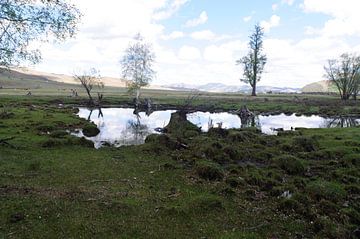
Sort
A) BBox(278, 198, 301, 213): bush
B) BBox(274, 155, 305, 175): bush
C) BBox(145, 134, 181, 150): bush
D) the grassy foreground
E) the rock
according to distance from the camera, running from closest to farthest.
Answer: the rock < the grassy foreground < BBox(278, 198, 301, 213): bush < BBox(274, 155, 305, 175): bush < BBox(145, 134, 181, 150): bush

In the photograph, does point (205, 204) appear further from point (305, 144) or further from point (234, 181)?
point (305, 144)

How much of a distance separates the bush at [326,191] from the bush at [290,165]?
3.66 meters

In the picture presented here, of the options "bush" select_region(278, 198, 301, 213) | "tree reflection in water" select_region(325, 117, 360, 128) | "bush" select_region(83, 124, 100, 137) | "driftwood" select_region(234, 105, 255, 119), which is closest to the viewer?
"bush" select_region(278, 198, 301, 213)

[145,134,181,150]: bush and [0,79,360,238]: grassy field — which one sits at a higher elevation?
[145,134,181,150]: bush

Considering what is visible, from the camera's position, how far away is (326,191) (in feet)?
59.1

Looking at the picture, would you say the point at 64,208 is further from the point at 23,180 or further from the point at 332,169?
the point at 332,169

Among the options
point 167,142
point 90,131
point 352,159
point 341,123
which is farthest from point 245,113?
point 352,159

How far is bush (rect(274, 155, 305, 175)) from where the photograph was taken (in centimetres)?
2300

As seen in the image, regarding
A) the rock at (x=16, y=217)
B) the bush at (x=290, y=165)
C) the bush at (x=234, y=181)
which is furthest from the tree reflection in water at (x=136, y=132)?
the rock at (x=16, y=217)

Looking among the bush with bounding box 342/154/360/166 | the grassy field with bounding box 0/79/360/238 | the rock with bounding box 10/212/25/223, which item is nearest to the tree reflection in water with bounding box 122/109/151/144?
the grassy field with bounding box 0/79/360/238

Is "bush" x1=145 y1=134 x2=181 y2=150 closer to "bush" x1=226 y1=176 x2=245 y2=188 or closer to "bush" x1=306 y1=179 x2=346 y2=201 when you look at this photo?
"bush" x1=226 y1=176 x2=245 y2=188

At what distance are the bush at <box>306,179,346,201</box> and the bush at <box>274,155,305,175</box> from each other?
3.66 metres

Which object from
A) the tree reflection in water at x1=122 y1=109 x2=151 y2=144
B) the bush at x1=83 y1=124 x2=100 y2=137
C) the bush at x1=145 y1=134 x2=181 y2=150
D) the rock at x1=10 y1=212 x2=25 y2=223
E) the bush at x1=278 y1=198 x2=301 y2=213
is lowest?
the tree reflection in water at x1=122 y1=109 x2=151 y2=144

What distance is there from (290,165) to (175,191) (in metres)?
9.22
